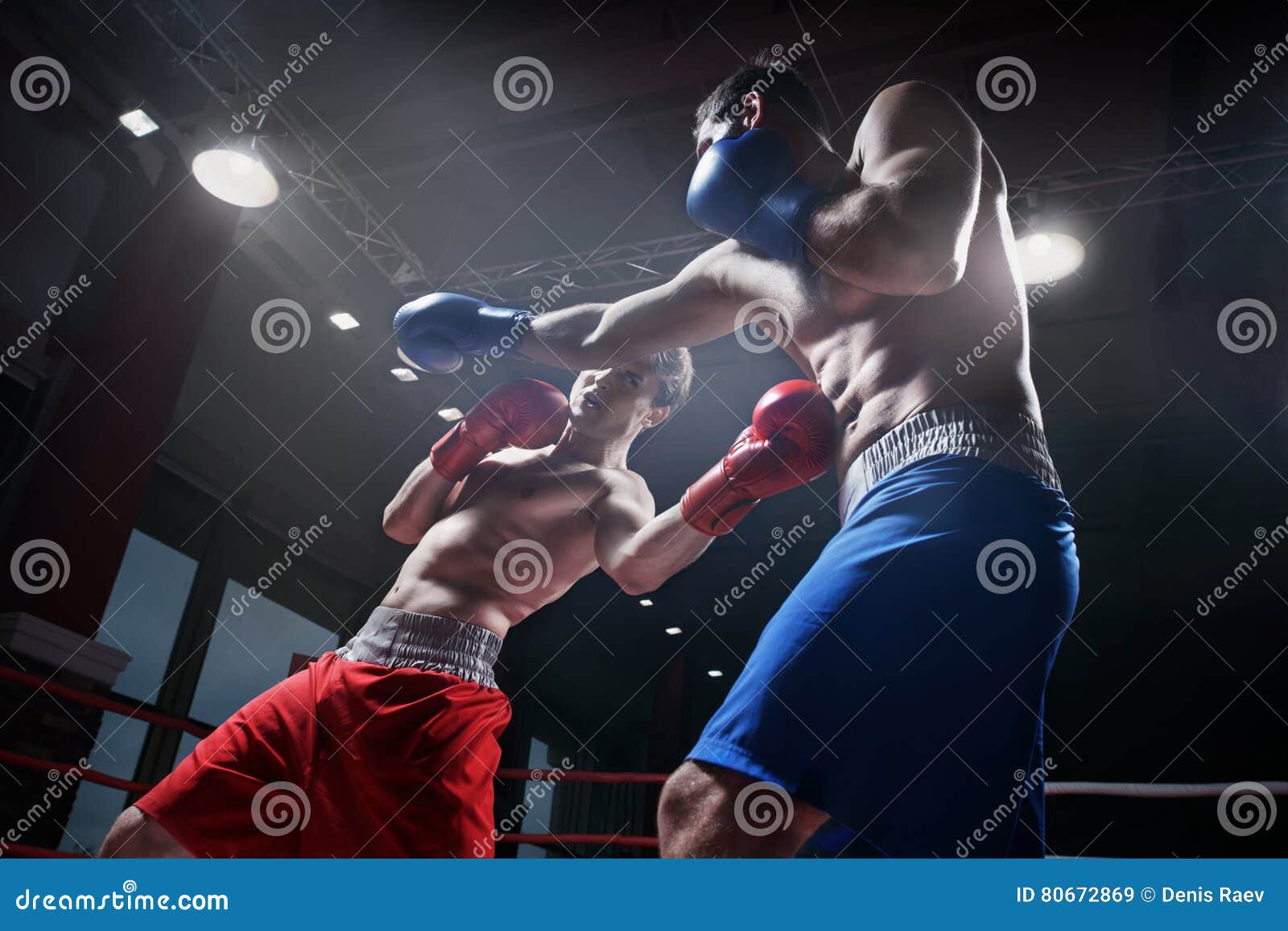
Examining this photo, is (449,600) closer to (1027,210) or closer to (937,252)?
(937,252)

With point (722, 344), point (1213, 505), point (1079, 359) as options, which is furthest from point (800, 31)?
point (1213, 505)

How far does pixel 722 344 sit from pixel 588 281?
151 centimetres

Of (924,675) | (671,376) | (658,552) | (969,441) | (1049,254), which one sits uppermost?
(1049,254)

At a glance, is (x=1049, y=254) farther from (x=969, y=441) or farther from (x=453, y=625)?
(x=969, y=441)

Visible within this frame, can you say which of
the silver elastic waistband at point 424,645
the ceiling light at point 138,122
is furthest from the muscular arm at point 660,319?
the ceiling light at point 138,122

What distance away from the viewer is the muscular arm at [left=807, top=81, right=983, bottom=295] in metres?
1.04

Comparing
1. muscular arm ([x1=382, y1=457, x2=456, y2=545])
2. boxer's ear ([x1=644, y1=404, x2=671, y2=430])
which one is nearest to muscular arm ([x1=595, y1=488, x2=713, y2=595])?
boxer's ear ([x1=644, y1=404, x2=671, y2=430])

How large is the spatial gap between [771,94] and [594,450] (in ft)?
4.17

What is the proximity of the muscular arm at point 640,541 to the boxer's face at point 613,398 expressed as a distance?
10.7 inches

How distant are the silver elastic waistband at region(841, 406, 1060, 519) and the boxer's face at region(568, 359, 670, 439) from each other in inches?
57.4

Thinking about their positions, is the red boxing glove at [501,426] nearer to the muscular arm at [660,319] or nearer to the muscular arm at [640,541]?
the muscular arm at [640,541]

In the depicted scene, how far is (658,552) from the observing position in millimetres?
1948

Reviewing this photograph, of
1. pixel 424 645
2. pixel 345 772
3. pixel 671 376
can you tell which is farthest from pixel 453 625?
pixel 671 376

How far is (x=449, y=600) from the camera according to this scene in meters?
2.16
